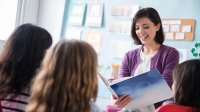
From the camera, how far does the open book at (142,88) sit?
1.45 meters

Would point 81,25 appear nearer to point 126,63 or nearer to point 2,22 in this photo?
point 2,22

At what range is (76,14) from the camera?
10.1 feet

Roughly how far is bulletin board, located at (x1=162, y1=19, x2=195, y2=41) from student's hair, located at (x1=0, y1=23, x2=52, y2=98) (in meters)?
1.44

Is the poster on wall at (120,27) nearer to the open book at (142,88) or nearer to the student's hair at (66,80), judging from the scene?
the open book at (142,88)

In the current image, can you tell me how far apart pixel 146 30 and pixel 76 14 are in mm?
1227

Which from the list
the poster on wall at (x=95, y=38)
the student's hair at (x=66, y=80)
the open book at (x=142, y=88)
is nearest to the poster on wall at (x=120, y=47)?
the poster on wall at (x=95, y=38)

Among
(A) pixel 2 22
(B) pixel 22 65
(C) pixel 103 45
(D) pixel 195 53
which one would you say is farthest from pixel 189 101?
(A) pixel 2 22

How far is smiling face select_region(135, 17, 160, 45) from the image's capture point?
6.59 feet

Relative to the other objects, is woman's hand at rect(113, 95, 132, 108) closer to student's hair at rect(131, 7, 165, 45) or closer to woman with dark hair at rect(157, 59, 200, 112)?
woman with dark hair at rect(157, 59, 200, 112)

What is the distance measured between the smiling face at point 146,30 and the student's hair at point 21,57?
850mm

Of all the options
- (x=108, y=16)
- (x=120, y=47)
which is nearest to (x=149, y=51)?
(x=120, y=47)

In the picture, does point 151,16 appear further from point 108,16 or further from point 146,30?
point 108,16

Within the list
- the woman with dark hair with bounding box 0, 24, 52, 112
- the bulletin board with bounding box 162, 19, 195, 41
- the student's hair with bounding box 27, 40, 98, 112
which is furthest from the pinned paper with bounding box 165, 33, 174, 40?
the student's hair with bounding box 27, 40, 98, 112

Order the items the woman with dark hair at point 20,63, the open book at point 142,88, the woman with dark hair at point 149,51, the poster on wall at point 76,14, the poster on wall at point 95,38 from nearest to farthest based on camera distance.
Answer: the woman with dark hair at point 20,63, the open book at point 142,88, the woman with dark hair at point 149,51, the poster on wall at point 95,38, the poster on wall at point 76,14
